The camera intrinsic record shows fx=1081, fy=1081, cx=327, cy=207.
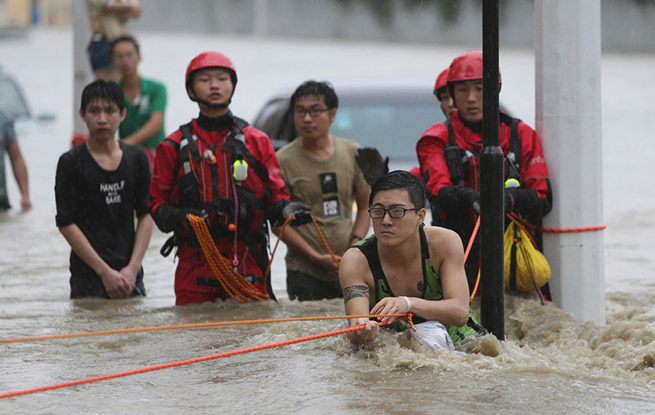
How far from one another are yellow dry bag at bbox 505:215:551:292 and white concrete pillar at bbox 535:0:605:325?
209mm

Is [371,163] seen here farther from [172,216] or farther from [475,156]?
[172,216]

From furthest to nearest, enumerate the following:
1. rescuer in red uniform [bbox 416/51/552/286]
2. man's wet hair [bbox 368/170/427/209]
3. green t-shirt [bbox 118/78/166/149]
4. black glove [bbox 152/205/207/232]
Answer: green t-shirt [bbox 118/78/166/149] < black glove [bbox 152/205/207/232] < rescuer in red uniform [bbox 416/51/552/286] < man's wet hair [bbox 368/170/427/209]

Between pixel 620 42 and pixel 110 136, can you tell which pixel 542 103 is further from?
pixel 620 42

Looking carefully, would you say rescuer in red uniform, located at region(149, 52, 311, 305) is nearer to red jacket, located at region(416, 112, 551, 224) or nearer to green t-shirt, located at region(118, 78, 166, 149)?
red jacket, located at region(416, 112, 551, 224)

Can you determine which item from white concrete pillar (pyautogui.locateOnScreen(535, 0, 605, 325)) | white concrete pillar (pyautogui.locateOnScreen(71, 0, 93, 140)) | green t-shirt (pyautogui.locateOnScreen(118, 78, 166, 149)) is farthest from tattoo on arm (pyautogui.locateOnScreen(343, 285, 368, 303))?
white concrete pillar (pyautogui.locateOnScreen(71, 0, 93, 140))

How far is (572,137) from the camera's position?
620 cm

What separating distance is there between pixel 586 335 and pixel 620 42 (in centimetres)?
2950

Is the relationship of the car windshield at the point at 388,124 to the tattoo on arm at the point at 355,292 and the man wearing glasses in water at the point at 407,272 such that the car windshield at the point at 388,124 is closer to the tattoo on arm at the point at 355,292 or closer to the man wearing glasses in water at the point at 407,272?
the man wearing glasses in water at the point at 407,272

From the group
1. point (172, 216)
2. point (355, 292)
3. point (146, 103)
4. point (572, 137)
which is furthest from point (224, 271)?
point (146, 103)

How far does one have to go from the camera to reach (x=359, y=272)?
5.42 meters

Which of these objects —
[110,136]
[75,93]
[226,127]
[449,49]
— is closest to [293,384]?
[226,127]

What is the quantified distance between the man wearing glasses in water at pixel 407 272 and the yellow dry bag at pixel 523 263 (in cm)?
73

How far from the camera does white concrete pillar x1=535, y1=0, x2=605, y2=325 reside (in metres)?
6.16

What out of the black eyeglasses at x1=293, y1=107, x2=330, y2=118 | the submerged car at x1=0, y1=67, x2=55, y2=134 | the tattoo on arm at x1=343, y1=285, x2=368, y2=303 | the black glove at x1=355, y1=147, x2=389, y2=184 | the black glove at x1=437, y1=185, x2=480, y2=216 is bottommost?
the tattoo on arm at x1=343, y1=285, x2=368, y2=303
